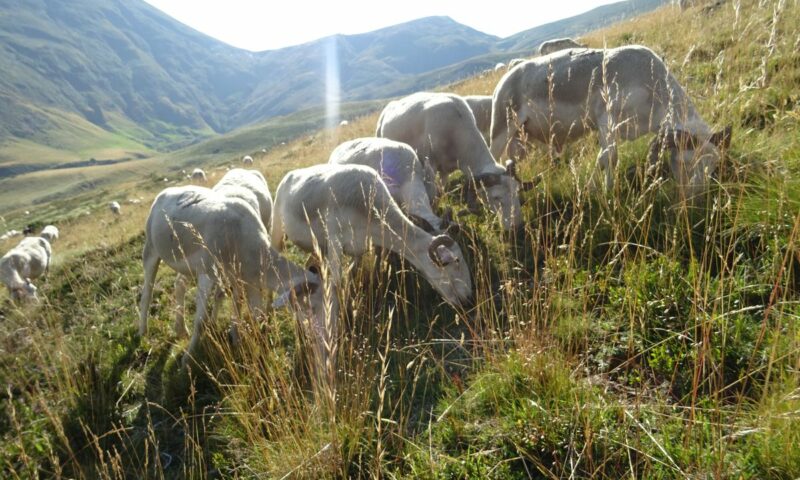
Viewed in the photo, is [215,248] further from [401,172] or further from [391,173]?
[401,172]

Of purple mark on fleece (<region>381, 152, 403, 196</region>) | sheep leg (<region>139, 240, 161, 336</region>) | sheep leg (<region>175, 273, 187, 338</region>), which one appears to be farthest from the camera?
sheep leg (<region>139, 240, 161, 336</region>)

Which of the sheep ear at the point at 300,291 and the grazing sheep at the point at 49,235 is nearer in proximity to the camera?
the sheep ear at the point at 300,291

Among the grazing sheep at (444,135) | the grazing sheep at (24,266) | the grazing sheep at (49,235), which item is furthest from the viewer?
the grazing sheep at (49,235)

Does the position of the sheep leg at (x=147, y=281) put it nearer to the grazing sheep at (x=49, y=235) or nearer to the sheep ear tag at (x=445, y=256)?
the sheep ear tag at (x=445, y=256)

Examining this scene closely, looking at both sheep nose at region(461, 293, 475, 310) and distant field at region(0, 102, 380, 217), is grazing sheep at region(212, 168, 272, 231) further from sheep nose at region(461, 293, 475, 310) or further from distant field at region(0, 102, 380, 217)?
distant field at region(0, 102, 380, 217)

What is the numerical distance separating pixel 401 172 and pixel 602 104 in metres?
3.15

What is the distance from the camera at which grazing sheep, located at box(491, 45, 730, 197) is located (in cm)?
529

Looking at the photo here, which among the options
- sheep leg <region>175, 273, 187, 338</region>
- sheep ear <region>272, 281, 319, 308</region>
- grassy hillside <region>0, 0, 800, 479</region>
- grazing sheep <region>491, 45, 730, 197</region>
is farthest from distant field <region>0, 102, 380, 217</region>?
grassy hillside <region>0, 0, 800, 479</region>

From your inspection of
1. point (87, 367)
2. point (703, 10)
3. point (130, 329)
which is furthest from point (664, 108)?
point (703, 10)

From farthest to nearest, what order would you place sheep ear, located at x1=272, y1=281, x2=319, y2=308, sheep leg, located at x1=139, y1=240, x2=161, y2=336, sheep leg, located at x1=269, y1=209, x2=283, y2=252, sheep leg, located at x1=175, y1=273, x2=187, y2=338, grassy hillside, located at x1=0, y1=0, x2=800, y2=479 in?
sheep leg, located at x1=269, y1=209, x2=283, y2=252
sheep leg, located at x1=139, y1=240, x2=161, y2=336
sheep leg, located at x1=175, y1=273, x2=187, y2=338
sheep ear, located at x1=272, y1=281, x2=319, y2=308
grassy hillside, located at x1=0, y1=0, x2=800, y2=479

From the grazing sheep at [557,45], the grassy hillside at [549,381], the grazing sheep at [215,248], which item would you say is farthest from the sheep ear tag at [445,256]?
the grazing sheep at [557,45]

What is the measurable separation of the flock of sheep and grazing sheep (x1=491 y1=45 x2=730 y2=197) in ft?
0.07

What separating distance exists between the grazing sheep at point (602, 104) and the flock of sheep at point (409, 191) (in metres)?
0.02

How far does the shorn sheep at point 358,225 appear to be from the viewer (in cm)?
507
